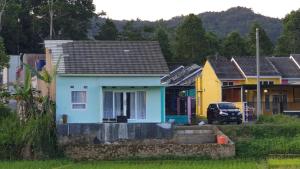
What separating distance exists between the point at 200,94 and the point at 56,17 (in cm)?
2019

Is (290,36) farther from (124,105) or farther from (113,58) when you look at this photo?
(124,105)

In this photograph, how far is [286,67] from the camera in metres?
63.5

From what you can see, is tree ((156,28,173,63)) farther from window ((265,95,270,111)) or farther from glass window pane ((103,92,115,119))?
glass window pane ((103,92,115,119))

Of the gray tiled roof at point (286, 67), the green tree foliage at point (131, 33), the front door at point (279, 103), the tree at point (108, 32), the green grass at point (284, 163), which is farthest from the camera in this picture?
the green tree foliage at point (131, 33)

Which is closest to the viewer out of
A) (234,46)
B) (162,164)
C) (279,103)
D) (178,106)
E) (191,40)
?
(162,164)

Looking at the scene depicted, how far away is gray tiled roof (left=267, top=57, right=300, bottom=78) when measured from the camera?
62.1 m

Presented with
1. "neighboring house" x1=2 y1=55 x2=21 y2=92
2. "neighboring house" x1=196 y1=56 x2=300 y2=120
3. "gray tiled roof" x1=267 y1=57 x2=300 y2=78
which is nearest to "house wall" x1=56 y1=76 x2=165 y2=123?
"neighboring house" x1=196 y1=56 x2=300 y2=120

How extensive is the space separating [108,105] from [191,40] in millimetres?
45716

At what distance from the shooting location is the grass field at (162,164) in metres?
25.5

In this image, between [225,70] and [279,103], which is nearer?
[279,103]

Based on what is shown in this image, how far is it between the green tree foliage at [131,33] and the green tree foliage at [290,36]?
716 inches

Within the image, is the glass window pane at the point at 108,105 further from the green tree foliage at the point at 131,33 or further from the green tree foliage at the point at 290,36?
the green tree foliage at the point at 290,36

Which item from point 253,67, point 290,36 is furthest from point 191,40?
point 253,67

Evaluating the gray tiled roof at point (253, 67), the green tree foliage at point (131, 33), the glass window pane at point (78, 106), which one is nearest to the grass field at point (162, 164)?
the glass window pane at point (78, 106)
